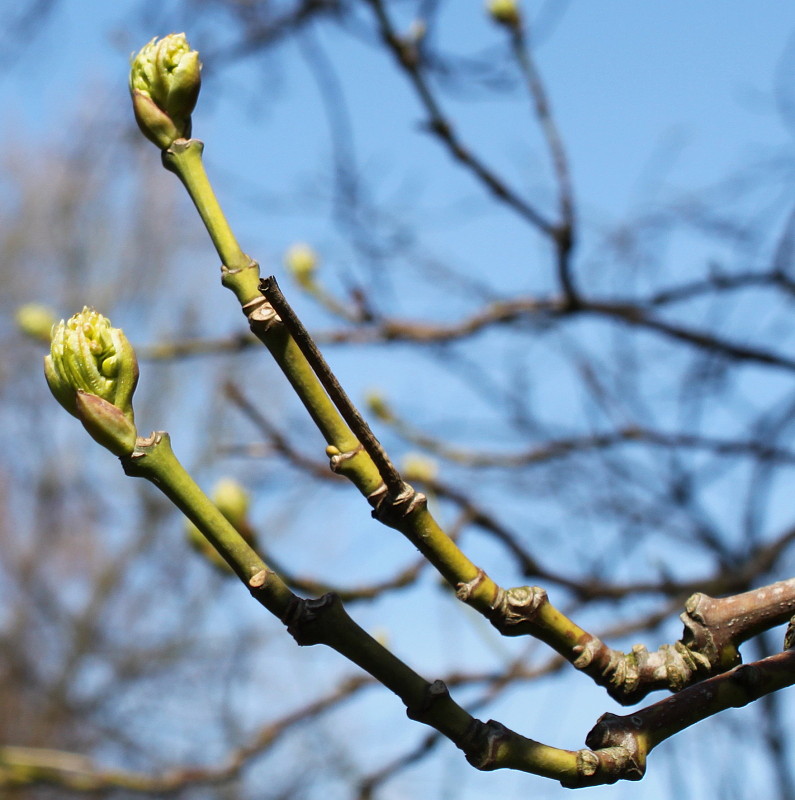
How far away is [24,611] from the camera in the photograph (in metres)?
10.1

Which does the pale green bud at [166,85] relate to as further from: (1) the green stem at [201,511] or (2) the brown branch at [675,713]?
(2) the brown branch at [675,713]

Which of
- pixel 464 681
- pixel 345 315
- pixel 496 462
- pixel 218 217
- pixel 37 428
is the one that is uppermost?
pixel 37 428

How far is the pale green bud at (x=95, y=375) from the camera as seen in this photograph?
A: 1.76ft

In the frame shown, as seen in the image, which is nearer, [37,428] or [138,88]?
[138,88]

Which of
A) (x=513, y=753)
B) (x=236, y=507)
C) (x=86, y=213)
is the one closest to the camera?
(x=513, y=753)

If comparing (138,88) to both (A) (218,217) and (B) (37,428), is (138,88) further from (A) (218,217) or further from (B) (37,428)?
(B) (37,428)

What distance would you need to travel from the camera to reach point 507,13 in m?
1.93

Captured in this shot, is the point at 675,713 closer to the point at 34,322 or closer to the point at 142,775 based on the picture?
the point at 142,775

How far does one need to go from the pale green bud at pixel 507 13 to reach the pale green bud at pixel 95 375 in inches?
64.2

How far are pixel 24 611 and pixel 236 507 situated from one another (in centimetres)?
983

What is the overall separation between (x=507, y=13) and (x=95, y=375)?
1.66 m

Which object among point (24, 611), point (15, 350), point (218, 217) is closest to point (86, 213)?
point (15, 350)

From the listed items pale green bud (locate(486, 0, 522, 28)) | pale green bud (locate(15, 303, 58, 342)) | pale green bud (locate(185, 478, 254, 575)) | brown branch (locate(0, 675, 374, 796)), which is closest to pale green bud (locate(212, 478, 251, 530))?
pale green bud (locate(185, 478, 254, 575))

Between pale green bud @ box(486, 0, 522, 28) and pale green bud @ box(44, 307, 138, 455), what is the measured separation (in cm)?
163
